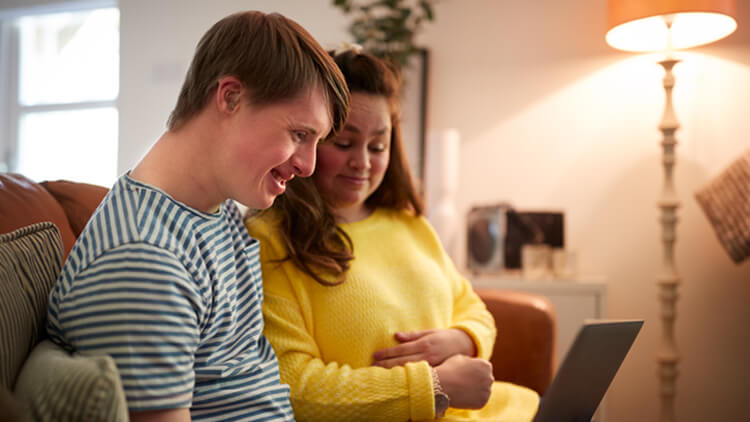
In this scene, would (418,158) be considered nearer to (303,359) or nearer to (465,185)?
(465,185)

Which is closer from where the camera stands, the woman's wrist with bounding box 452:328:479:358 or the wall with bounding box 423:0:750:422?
the woman's wrist with bounding box 452:328:479:358

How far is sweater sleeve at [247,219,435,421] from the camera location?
2.88ft

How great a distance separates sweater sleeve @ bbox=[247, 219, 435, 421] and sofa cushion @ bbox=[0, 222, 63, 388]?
0.34 meters

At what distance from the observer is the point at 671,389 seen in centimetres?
195

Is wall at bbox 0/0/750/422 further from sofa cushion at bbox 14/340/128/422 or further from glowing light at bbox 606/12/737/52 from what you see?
sofa cushion at bbox 14/340/128/422

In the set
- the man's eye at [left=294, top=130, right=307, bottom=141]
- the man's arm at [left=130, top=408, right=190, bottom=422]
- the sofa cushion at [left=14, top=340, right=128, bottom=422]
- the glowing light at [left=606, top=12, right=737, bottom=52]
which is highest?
the glowing light at [left=606, top=12, right=737, bottom=52]

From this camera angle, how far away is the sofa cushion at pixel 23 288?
59 centimetres

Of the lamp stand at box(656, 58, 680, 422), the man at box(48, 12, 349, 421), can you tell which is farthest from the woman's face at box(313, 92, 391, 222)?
the lamp stand at box(656, 58, 680, 422)

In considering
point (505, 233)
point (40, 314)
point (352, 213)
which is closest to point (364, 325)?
point (352, 213)

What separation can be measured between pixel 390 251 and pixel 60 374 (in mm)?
668

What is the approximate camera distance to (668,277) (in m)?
1.96

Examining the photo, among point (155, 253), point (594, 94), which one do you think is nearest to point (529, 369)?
point (155, 253)

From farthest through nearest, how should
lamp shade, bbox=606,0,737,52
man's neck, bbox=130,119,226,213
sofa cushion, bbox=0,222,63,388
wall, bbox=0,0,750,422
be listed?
wall, bbox=0,0,750,422
lamp shade, bbox=606,0,737,52
man's neck, bbox=130,119,226,213
sofa cushion, bbox=0,222,63,388

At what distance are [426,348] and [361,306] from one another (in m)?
0.13
